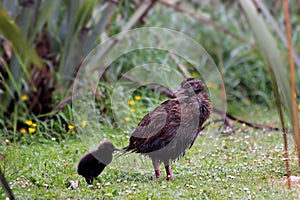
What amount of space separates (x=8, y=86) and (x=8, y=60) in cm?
31

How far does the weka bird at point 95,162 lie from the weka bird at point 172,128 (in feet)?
0.50

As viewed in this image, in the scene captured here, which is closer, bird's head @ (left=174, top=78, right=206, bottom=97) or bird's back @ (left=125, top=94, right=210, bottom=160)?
bird's back @ (left=125, top=94, right=210, bottom=160)

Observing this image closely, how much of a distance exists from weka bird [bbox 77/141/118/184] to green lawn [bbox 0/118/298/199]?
7 centimetres

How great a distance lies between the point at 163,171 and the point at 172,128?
636mm

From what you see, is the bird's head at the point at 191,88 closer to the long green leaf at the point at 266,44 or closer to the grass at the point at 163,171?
the grass at the point at 163,171

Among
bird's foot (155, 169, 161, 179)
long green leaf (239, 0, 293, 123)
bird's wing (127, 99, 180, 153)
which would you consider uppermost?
long green leaf (239, 0, 293, 123)

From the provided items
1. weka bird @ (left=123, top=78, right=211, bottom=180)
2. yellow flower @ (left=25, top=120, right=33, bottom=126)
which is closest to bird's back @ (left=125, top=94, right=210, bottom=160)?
weka bird @ (left=123, top=78, right=211, bottom=180)

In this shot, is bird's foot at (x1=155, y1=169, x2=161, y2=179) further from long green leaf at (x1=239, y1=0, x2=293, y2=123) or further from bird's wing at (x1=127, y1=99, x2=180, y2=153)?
long green leaf at (x1=239, y1=0, x2=293, y2=123)

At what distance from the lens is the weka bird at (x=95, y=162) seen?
13.7ft

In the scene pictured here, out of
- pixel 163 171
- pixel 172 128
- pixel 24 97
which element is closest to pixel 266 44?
pixel 172 128

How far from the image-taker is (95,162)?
421 centimetres

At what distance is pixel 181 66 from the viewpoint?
7594 millimetres

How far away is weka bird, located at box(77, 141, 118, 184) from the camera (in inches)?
165

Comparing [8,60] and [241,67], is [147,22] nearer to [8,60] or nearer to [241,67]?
[241,67]
